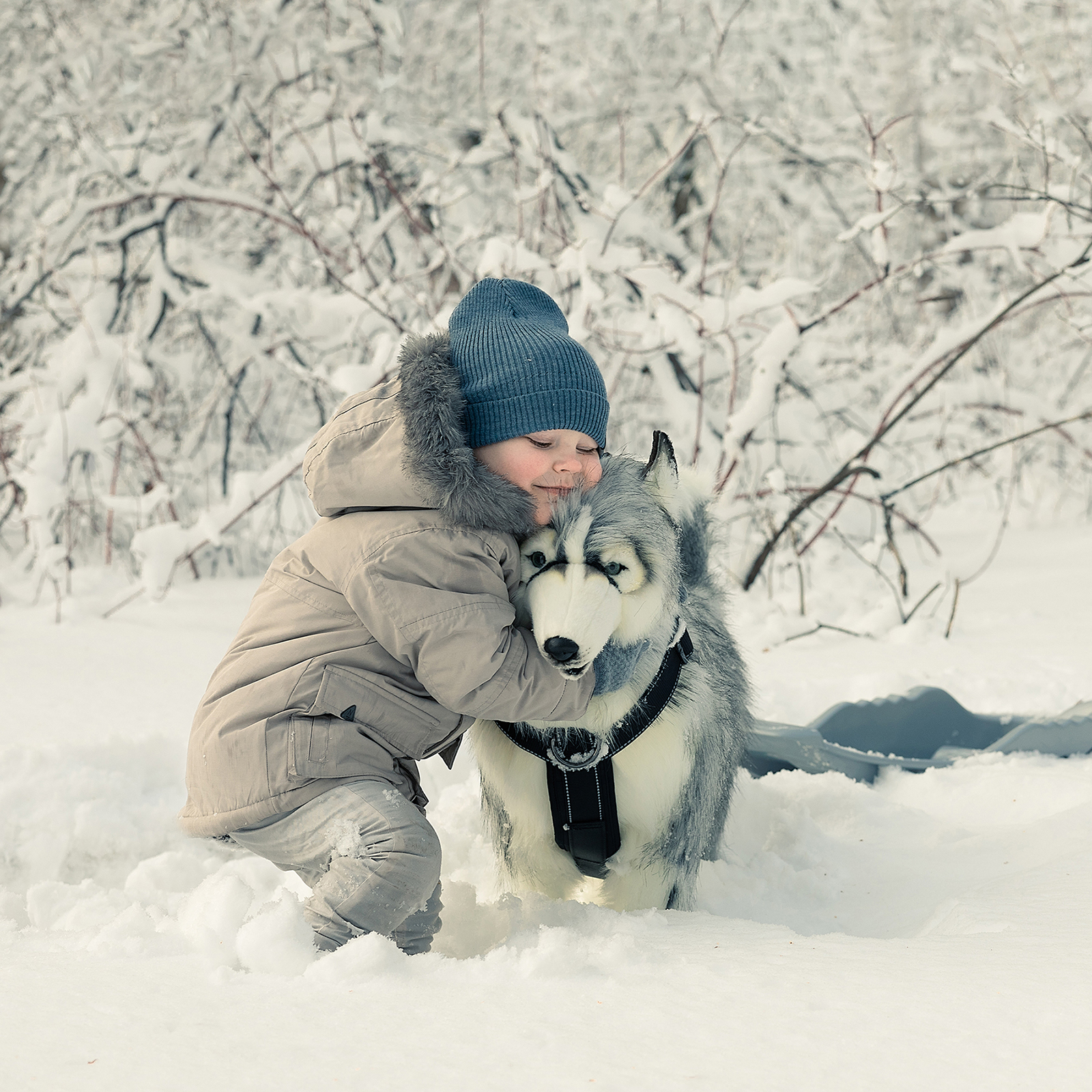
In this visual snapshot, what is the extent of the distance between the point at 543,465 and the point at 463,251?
394 cm

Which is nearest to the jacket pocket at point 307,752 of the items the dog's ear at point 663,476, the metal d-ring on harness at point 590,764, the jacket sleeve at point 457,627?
the jacket sleeve at point 457,627

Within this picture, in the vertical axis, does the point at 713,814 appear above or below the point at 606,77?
below

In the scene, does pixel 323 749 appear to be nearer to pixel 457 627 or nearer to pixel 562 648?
pixel 457 627

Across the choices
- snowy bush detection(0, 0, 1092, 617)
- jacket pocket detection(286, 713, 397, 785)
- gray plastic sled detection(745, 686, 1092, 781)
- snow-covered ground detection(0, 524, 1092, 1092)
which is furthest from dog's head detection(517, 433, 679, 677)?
snowy bush detection(0, 0, 1092, 617)

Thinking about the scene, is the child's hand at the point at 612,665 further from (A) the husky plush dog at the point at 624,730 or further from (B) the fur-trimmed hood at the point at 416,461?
(B) the fur-trimmed hood at the point at 416,461

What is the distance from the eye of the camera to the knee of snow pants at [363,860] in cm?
157

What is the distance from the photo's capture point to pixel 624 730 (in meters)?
1.83

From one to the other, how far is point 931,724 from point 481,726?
1678 mm

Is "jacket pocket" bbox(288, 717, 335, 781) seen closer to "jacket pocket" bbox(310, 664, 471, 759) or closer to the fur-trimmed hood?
"jacket pocket" bbox(310, 664, 471, 759)

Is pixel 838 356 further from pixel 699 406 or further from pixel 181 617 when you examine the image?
pixel 181 617

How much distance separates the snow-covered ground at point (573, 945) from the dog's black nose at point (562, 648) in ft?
1.45

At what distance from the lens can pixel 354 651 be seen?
1710mm

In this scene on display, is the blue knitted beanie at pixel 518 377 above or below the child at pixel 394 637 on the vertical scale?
above

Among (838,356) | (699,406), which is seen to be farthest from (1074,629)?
(838,356)
